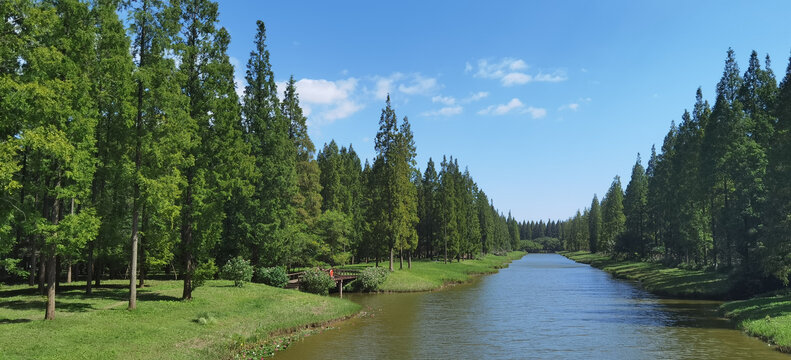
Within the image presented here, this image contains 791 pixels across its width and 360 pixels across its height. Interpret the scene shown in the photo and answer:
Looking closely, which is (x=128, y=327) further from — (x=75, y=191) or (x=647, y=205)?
(x=647, y=205)

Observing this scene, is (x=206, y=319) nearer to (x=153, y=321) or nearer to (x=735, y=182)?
(x=153, y=321)

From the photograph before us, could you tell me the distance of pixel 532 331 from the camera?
32.0 metres

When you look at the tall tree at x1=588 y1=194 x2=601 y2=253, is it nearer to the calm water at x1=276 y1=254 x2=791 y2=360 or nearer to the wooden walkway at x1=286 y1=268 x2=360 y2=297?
the calm water at x1=276 y1=254 x2=791 y2=360

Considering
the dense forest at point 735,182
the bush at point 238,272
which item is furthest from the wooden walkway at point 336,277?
the dense forest at point 735,182

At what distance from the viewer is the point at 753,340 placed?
2769cm

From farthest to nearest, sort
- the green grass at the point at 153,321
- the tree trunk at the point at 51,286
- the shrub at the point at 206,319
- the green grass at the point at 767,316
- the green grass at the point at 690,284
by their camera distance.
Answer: the green grass at the point at 690,284, the green grass at the point at 767,316, the shrub at the point at 206,319, the tree trunk at the point at 51,286, the green grass at the point at 153,321

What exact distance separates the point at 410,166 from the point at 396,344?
43.9m

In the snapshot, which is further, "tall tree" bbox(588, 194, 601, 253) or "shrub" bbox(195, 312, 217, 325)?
"tall tree" bbox(588, 194, 601, 253)

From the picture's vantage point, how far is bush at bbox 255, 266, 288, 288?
44.7m

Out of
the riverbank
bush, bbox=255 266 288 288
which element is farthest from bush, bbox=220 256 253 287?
the riverbank

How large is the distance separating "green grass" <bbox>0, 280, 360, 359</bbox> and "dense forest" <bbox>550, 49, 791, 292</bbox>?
35.1 m

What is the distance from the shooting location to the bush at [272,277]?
1758 inches

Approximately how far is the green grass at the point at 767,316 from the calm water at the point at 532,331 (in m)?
0.80

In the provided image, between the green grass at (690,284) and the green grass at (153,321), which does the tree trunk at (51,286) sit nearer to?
the green grass at (153,321)
